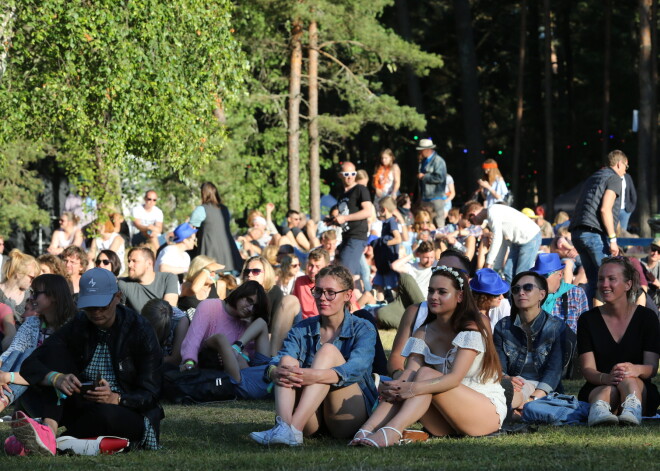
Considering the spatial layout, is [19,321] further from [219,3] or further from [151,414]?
[219,3]

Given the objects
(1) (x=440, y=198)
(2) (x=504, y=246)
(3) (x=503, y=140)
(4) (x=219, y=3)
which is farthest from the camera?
(3) (x=503, y=140)

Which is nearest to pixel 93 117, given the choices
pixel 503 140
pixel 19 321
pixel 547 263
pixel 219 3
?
pixel 219 3

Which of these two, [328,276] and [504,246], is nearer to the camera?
[328,276]

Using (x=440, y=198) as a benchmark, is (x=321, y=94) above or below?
above

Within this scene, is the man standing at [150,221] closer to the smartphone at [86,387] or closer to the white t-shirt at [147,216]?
the white t-shirt at [147,216]

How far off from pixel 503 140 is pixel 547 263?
34.7 m

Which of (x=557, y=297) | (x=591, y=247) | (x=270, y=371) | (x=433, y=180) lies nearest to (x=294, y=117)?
(x=433, y=180)

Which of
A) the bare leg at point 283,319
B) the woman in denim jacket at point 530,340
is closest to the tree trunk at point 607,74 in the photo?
the bare leg at point 283,319

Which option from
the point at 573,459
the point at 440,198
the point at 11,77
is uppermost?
the point at 11,77

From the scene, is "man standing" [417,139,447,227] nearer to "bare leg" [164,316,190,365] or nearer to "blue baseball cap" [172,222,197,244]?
"blue baseball cap" [172,222,197,244]

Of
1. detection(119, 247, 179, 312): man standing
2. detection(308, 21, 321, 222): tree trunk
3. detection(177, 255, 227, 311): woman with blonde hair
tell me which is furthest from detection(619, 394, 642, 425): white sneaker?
detection(308, 21, 321, 222): tree trunk

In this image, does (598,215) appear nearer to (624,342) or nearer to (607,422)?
(624,342)

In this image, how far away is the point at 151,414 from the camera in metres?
7.02

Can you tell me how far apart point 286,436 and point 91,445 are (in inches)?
46.6
